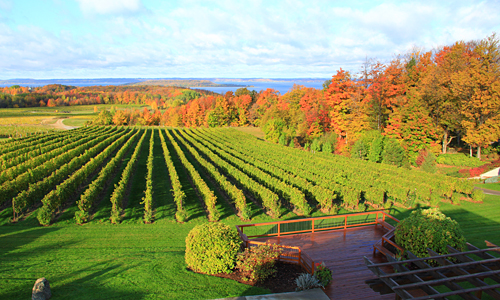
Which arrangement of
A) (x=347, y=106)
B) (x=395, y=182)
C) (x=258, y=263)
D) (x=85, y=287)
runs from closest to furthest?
(x=85, y=287)
(x=258, y=263)
(x=395, y=182)
(x=347, y=106)

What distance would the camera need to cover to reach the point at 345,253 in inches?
325

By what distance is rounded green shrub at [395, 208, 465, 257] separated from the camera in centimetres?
669

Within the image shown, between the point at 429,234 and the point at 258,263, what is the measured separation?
4.24 meters

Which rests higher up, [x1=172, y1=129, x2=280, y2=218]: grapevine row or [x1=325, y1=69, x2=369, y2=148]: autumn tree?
[x1=325, y1=69, x2=369, y2=148]: autumn tree

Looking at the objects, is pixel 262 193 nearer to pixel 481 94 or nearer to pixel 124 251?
pixel 124 251

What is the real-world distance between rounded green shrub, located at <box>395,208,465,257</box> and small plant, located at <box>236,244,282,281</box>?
11.2 feet

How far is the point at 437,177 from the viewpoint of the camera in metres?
20.0

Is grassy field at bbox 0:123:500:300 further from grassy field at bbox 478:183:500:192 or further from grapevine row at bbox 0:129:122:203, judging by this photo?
grassy field at bbox 478:183:500:192

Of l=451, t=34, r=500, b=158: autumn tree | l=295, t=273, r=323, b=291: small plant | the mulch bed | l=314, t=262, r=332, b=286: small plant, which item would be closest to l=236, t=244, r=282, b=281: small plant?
the mulch bed

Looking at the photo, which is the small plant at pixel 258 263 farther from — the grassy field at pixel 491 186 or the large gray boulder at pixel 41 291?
the grassy field at pixel 491 186

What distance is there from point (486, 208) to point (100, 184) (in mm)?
23221

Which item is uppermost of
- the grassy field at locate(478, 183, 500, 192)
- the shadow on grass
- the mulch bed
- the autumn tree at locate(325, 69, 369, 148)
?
the autumn tree at locate(325, 69, 369, 148)

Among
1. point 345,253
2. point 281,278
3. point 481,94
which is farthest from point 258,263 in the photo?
point 481,94

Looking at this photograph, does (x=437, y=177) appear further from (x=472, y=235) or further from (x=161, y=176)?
(x=161, y=176)
